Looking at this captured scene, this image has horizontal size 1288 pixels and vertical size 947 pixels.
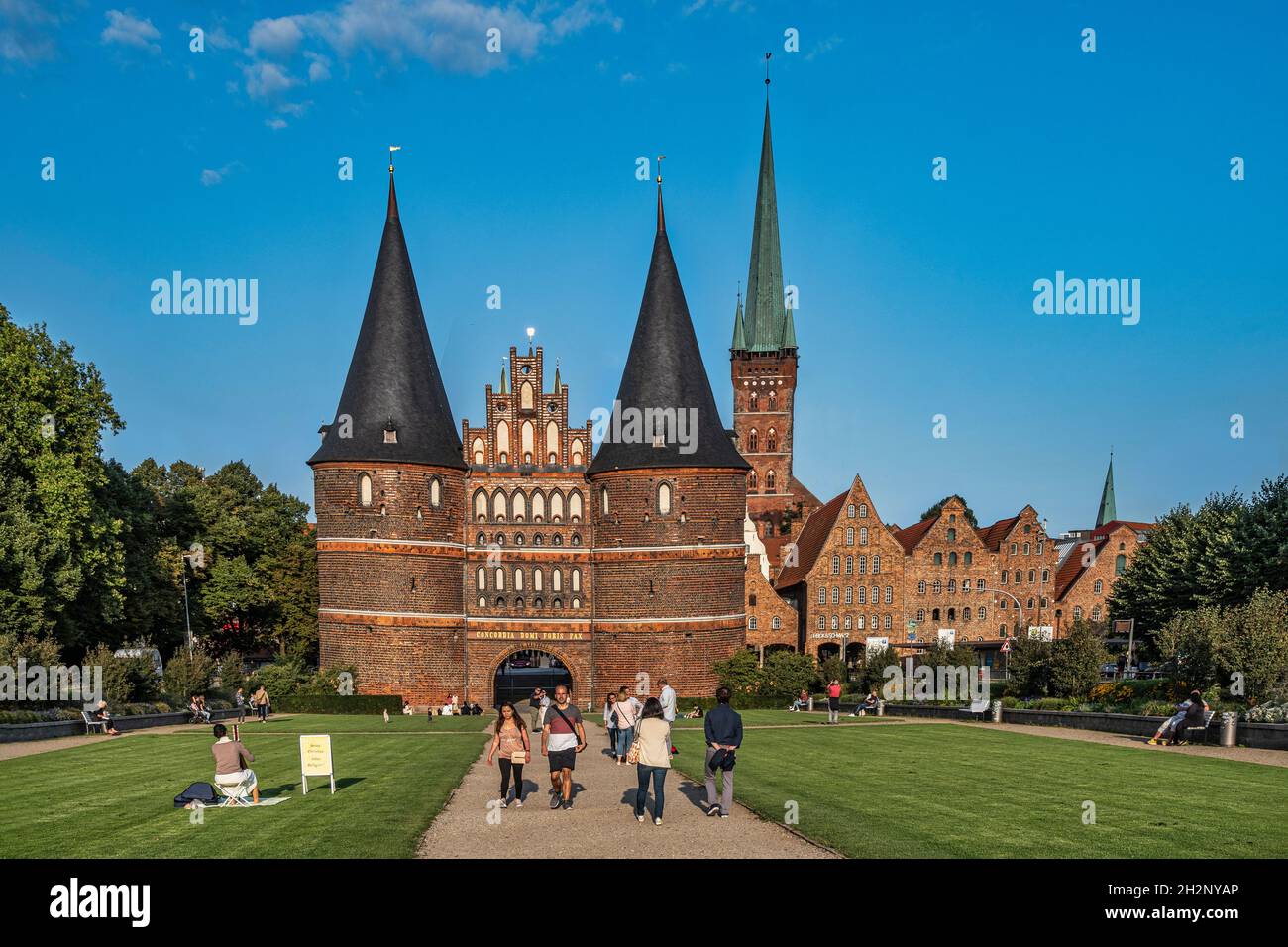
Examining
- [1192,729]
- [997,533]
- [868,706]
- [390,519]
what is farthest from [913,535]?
[1192,729]

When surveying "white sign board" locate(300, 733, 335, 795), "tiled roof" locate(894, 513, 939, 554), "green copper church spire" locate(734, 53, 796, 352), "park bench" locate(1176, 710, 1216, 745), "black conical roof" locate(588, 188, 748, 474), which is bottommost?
"park bench" locate(1176, 710, 1216, 745)

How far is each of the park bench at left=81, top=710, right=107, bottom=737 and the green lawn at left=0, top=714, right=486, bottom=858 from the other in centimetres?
280

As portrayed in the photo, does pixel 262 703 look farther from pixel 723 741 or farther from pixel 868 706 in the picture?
pixel 723 741

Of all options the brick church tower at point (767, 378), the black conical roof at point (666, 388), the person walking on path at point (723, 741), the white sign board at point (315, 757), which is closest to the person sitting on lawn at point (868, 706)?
the black conical roof at point (666, 388)

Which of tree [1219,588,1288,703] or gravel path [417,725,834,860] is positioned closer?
gravel path [417,725,834,860]

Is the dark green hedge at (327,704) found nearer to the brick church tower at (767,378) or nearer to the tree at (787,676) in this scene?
the tree at (787,676)

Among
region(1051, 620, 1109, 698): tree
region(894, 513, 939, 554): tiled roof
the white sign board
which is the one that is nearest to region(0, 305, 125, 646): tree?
the white sign board

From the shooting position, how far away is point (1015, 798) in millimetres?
15812

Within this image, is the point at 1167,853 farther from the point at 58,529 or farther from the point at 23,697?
the point at 58,529

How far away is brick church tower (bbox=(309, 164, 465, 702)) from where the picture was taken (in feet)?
158

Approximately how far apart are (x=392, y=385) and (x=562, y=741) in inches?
1446

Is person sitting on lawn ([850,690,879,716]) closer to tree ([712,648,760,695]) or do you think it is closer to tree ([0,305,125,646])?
tree ([712,648,760,695])

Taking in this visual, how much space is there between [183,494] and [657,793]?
2026 inches

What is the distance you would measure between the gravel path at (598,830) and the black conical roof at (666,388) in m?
32.3
